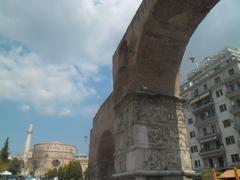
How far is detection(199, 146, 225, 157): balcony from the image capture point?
20.3 meters

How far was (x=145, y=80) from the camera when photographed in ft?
25.9

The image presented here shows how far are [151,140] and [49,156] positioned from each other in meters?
63.7

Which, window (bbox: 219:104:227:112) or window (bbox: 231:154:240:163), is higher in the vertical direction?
window (bbox: 219:104:227:112)

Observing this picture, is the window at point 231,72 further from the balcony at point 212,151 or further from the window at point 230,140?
the balcony at point 212,151

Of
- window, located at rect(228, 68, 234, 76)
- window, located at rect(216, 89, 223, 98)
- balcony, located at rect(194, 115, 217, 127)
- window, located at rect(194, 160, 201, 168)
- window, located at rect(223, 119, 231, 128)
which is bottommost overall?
window, located at rect(194, 160, 201, 168)

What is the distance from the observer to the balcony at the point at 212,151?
20297mm

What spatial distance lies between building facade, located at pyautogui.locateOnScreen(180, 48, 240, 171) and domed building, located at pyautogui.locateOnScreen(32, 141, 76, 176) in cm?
4971

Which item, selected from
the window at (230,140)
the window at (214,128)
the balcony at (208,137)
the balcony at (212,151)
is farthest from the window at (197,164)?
the window at (230,140)

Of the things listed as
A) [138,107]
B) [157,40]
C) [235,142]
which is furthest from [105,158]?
[235,142]

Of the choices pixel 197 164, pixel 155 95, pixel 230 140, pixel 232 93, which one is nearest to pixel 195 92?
pixel 232 93

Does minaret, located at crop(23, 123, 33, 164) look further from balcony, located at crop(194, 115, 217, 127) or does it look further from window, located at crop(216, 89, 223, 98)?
window, located at crop(216, 89, 223, 98)

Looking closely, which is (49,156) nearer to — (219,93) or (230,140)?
(219,93)

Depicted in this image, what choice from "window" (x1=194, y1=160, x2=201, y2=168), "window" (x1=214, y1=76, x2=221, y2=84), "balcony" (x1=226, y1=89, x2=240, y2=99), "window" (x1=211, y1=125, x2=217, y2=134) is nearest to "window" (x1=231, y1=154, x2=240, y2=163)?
"window" (x1=211, y1=125, x2=217, y2=134)

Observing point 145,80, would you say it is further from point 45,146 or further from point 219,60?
point 45,146
